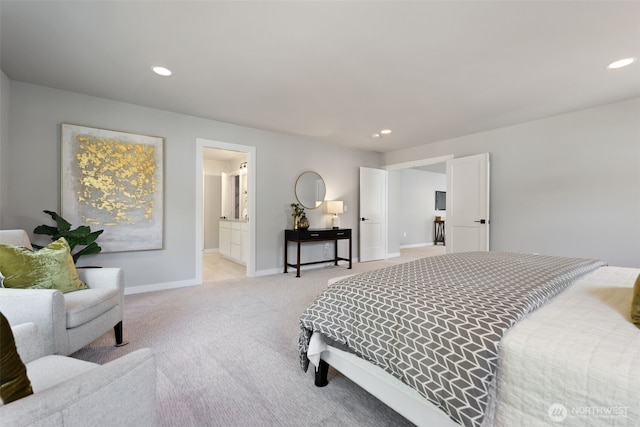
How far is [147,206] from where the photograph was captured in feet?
11.5

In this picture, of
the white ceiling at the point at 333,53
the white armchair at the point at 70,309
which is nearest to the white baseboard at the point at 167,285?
the white armchair at the point at 70,309

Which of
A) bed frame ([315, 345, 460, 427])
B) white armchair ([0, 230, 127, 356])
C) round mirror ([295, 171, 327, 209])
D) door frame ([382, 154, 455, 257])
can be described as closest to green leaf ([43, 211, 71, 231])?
white armchair ([0, 230, 127, 356])

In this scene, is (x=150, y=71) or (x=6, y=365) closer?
(x=6, y=365)

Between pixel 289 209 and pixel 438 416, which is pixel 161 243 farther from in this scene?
pixel 438 416

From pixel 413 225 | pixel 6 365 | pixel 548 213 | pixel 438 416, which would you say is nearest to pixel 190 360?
pixel 6 365

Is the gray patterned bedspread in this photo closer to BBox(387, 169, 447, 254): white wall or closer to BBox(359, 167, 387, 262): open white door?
BBox(359, 167, 387, 262): open white door

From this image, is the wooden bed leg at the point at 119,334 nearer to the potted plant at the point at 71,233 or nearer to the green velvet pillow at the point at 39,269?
the green velvet pillow at the point at 39,269

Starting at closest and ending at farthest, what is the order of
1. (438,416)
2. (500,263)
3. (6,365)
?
(6,365) < (438,416) < (500,263)

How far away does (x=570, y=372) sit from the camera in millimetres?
835

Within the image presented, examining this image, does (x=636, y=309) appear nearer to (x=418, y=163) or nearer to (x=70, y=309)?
(x=70, y=309)

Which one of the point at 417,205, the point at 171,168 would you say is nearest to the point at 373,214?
the point at 417,205

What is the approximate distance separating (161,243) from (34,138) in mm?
1684

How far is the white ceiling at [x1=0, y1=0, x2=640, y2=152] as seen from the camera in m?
1.82

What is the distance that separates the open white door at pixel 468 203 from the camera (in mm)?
4273
